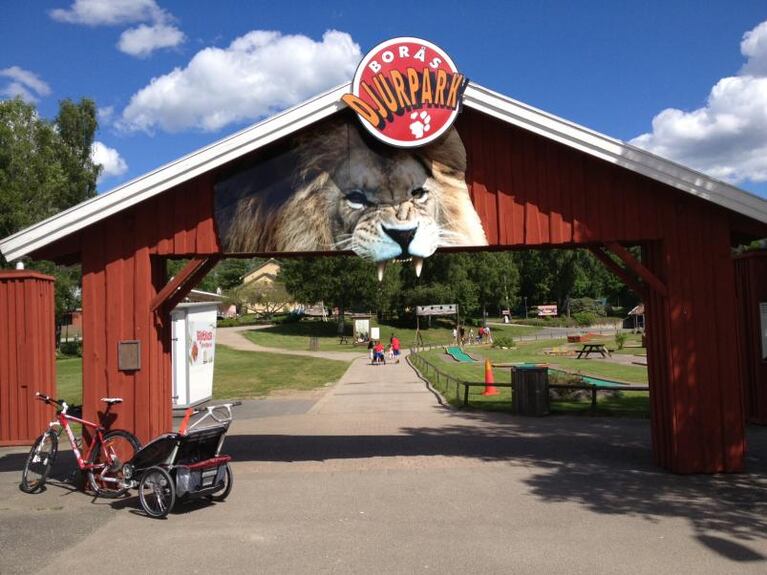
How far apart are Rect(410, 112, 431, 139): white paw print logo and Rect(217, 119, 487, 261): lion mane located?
277mm

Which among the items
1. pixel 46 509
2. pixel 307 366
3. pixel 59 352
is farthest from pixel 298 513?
pixel 59 352

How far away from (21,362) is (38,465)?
377cm

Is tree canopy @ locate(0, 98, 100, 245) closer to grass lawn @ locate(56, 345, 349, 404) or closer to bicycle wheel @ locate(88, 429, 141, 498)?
grass lawn @ locate(56, 345, 349, 404)

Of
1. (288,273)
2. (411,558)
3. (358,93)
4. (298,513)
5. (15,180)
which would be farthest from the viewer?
(288,273)

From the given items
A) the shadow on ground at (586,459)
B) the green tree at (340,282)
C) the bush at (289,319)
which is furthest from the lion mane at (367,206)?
the bush at (289,319)

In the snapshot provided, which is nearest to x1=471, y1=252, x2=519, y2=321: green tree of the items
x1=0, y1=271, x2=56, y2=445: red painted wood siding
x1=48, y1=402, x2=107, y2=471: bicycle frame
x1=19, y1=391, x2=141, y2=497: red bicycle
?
x1=0, y1=271, x2=56, y2=445: red painted wood siding

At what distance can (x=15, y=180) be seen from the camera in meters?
33.9

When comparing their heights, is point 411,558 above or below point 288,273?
below

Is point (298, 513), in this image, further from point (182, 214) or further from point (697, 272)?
point (697, 272)

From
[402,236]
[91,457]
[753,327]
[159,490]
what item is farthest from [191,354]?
[753,327]

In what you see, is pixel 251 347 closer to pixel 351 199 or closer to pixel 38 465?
pixel 38 465

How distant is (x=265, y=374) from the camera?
85.5 ft

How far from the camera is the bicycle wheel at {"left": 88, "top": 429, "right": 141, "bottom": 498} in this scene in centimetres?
784

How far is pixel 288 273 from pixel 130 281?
59745 mm
